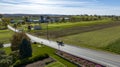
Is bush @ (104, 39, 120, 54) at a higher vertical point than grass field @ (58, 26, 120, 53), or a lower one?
higher

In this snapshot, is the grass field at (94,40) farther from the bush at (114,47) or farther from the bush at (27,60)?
the bush at (27,60)

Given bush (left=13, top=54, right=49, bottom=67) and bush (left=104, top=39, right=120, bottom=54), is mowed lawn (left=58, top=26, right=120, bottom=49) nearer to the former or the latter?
bush (left=104, top=39, right=120, bottom=54)

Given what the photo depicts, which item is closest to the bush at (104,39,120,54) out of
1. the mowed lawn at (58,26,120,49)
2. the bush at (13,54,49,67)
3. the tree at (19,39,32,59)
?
the mowed lawn at (58,26,120,49)

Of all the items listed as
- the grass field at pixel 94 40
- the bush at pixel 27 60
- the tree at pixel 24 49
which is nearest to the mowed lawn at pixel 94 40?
the grass field at pixel 94 40

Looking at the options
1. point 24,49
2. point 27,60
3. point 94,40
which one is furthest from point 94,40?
point 27,60

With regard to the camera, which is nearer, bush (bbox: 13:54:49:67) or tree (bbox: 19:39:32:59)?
bush (bbox: 13:54:49:67)

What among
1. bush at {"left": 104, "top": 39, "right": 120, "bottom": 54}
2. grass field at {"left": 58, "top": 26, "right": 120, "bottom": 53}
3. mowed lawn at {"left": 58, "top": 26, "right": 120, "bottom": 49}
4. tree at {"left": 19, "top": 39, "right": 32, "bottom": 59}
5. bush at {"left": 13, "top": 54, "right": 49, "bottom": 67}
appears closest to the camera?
bush at {"left": 13, "top": 54, "right": 49, "bottom": 67}

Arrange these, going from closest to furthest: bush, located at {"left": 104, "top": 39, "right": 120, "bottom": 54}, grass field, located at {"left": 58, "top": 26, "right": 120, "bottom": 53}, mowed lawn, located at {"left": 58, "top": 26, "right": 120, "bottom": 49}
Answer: bush, located at {"left": 104, "top": 39, "right": 120, "bottom": 54} < grass field, located at {"left": 58, "top": 26, "right": 120, "bottom": 53} < mowed lawn, located at {"left": 58, "top": 26, "right": 120, "bottom": 49}

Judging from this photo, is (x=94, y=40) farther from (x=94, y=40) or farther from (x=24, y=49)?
(x=24, y=49)

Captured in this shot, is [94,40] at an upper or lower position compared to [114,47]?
lower

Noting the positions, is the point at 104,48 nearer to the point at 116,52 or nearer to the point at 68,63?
the point at 116,52

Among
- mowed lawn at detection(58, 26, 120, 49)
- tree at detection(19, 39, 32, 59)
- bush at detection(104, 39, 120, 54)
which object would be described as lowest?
mowed lawn at detection(58, 26, 120, 49)
